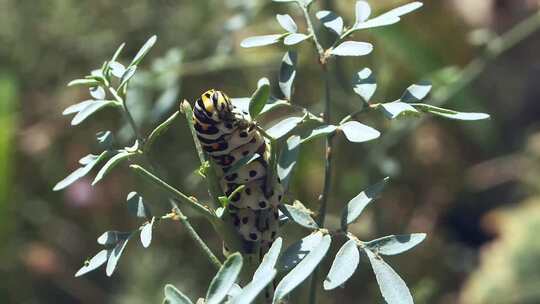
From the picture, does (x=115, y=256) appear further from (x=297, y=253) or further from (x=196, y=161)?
(x=196, y=161)

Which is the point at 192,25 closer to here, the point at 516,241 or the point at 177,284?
the point at 177,284

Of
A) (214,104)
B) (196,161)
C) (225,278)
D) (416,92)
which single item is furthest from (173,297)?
(196,161)

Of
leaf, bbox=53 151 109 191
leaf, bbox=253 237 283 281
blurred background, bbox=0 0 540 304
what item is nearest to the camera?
leaf, bbox=253 237 283 281

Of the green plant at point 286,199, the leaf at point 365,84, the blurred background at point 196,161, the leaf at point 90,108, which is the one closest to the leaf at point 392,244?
the green plant at point 286,199

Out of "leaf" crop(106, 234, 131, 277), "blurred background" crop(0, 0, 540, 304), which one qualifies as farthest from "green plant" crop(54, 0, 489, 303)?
"blurred background" crop(0, 0, 540, 304)

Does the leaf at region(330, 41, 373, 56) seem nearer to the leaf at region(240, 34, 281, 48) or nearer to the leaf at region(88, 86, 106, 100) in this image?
the leaf at region(240, 34, 281, 48)

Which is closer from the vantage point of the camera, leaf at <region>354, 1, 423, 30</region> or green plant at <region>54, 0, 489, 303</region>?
green plant at <region>54, 0, 489, 303</region>
